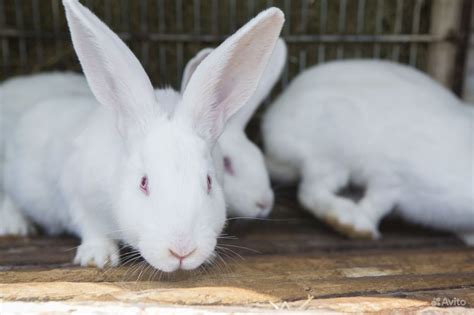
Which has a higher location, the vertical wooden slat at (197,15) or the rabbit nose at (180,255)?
the vertical wooden slat at (197,15)

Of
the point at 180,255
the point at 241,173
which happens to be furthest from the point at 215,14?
the point at 180,255

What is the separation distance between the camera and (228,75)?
6.47 feet

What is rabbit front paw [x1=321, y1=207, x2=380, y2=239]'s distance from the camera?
2.66 m

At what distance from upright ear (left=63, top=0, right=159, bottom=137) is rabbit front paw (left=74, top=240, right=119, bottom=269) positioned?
40 cm

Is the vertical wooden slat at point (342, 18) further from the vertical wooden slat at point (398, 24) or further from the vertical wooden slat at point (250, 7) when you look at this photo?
the vertical wooden slat at point (250, 7)

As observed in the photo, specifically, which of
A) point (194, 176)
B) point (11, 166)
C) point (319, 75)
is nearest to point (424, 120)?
point (319, 75)

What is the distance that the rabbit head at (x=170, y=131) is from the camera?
1624mm

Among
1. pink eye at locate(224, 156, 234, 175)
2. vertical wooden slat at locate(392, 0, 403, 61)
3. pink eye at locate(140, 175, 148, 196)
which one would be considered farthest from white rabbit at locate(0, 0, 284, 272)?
vertical wooden slat at locate(392, 0, 403, 61)

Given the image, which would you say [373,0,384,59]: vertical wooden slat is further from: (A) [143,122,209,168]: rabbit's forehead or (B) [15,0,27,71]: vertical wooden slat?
(A) [143,122,209,168]: rabbit's forehead

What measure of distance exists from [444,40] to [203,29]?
1.43 meters

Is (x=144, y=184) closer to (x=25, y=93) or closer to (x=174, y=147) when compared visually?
(x=174, y=147)

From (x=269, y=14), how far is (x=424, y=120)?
49.9 inches

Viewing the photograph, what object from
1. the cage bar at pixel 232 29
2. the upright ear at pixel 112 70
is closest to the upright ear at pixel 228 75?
the upright ear at pixel 112 70

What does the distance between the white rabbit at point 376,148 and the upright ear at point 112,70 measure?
3.82 feet
